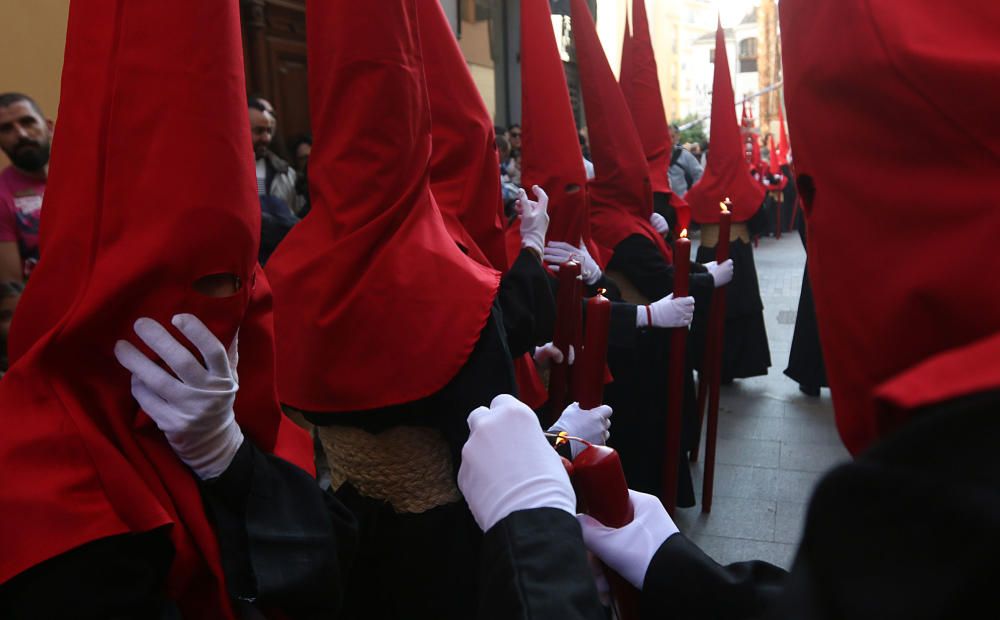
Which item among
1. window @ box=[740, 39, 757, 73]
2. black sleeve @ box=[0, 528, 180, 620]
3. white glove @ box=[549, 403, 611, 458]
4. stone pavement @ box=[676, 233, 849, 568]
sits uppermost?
window @ box=[740, 39, 757, 73]

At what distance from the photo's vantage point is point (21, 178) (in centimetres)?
322

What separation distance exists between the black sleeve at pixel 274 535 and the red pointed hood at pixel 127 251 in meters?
0.04

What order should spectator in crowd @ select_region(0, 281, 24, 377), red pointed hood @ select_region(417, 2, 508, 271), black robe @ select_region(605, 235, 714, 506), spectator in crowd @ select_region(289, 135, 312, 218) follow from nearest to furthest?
red pointed hood @ select_region(417, 2, 508, 271), spectator in crowd @ select_region(0, 281, 24, 377), black robe @ select_region(605, 235, 714, 506), spectator in crowd @ select_region(289, 135, 312, 218)

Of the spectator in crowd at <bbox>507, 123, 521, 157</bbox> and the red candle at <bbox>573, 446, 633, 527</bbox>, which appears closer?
the red candle at <bbox>573, 446, 633, 527</bbox>

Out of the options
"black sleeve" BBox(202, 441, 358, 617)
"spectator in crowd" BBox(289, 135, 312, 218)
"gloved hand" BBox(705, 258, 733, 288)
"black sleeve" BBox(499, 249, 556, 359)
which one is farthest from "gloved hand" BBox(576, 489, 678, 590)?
"spectator in crowd" BBox(289, 135, 312, 218)

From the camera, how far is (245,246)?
3.94 ft

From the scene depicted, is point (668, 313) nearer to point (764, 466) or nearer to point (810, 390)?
point (764, 466)

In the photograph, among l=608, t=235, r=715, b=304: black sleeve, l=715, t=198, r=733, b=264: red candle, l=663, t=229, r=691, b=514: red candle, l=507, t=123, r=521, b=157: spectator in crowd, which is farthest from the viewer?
l=507, t=123, r=521, b=157: spectator in crowd

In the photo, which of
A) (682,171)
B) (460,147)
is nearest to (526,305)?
(460,147)

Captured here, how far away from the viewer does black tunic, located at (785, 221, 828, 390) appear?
16.4 feet

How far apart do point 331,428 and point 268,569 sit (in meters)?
0.69

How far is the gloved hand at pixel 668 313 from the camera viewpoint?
9.16 ft

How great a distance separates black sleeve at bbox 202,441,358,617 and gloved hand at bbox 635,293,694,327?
1.73 m

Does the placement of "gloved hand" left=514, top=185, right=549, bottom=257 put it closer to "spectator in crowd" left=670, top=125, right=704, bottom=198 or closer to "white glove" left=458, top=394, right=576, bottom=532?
"white glove" left=458, top=394, right=576, bottom=532
